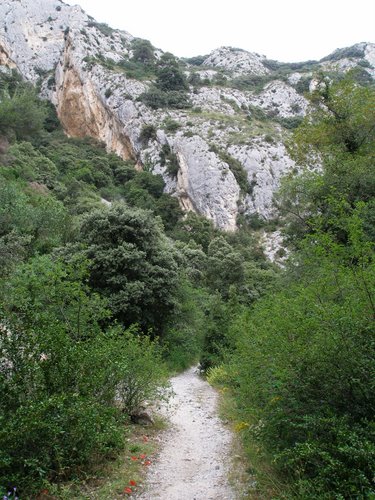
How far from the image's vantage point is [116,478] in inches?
207

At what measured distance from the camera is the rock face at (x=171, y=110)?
5028 centimetres

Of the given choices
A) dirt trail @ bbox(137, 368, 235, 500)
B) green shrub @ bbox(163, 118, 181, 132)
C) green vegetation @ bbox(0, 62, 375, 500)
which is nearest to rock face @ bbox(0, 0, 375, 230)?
green shrub @ bbox(163, 118, 181, 132)

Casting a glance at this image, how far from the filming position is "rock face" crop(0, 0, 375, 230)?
165ft

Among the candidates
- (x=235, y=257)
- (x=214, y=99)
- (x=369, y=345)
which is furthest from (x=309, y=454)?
(x=214, y=99)

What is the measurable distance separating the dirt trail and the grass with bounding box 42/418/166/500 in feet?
0.60

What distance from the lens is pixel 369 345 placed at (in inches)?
153

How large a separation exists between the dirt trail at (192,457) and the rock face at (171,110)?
35947 millimetres

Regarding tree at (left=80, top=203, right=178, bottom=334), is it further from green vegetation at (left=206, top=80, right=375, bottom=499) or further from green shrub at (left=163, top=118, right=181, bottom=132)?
green shrub at (left=163, top=118, right=181, bottom=132)

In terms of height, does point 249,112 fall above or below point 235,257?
above

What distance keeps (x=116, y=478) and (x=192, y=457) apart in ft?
6.62

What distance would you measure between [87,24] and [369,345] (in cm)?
8786

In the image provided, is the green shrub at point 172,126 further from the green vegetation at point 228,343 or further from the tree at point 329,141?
the tree at point 329,141

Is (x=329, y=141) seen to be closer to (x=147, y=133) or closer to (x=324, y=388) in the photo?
(x=324, y=388)

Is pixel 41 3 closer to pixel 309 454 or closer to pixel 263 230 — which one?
pixel 263 230
